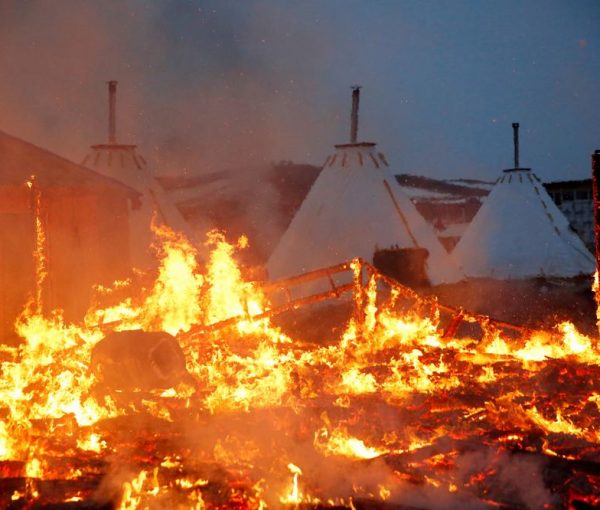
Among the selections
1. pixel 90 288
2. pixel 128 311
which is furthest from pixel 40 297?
pixel 128 311

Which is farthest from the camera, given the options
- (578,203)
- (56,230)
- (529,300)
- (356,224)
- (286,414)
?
(578,203)

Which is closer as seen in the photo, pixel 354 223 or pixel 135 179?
pixel 354 223

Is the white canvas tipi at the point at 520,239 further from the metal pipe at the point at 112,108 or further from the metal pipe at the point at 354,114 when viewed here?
the metal pipe at the point at 112,108

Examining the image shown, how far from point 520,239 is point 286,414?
16042mm

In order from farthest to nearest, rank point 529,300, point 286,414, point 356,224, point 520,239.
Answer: point 520,239
point 356,224
point 529,300
point 286,414

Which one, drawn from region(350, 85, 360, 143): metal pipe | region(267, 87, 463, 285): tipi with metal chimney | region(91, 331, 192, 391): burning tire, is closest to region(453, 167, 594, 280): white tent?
region(267, 87, 463, 285): tipi with metal chimney

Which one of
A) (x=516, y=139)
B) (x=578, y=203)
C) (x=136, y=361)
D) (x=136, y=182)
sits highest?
(x=516, y=139)

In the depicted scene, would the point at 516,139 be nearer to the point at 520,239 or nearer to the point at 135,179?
the point at 520,239

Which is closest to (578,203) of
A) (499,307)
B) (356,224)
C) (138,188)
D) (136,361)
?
(356,224)

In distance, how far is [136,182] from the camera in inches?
767

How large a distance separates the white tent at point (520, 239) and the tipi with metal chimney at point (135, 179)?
923cm

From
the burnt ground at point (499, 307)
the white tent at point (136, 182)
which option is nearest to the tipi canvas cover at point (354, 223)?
the burnt ground at point (499, 307)

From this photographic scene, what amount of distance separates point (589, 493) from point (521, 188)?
61.3 ft

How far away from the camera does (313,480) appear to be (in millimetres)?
5383
